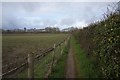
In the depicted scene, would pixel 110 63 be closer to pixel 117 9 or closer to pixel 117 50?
pixel 117 50

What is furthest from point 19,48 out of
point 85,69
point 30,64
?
point 30,64

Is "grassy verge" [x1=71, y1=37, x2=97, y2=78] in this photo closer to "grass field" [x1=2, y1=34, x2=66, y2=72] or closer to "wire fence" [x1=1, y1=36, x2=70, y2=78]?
"wire fence" [x1=1, y1=36, x2=70, y2=78]

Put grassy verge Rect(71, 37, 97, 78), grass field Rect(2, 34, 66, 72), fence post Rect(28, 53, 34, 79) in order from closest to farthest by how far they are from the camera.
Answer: fence post Rect(28, 53, 34, 79) → grassy verge Rect(71, 37, 97, 78) → grass field Rect(2, 34, 66, 72)

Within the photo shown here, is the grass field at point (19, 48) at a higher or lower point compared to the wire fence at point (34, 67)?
lower

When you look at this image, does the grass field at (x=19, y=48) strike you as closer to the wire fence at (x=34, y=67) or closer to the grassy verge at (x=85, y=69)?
the wire fence at (x=34, y=67)

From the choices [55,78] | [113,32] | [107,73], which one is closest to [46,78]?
[55,78]

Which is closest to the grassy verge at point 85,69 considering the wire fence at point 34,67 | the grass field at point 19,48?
the wire fence at point 34,67

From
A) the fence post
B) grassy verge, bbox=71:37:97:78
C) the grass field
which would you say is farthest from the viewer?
the grass field

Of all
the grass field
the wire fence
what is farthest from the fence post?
the grass field

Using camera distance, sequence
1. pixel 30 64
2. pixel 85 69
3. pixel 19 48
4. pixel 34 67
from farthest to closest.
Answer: pixel 19 48 → pixel 85 69 → pixel 34 67 → pixel 30 64

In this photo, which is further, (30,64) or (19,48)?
(19,48)

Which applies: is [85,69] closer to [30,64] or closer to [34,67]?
[34,67]

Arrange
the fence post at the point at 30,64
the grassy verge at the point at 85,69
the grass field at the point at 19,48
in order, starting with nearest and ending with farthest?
the fence post at the point at 30,64
the grassy verge at the point at 85,69
the grass field at the point at 19,48

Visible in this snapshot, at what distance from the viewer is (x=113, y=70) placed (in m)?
7.33
